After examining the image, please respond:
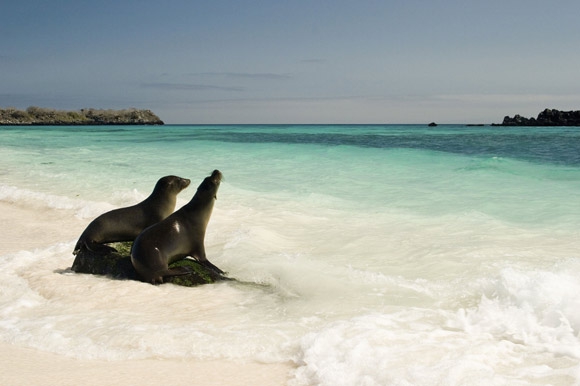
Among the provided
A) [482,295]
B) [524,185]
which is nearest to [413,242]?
[482,295]

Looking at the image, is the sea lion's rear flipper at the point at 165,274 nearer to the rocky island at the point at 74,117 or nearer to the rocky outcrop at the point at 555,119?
the rocky outcrop at the point at 555,119

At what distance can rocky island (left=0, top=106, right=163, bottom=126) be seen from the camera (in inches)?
5162

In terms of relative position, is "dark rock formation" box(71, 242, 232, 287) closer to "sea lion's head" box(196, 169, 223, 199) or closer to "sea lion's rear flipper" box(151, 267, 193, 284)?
"sea lion's rear flipper" box(151, 267, 193, 284)

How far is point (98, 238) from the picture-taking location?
6062 mm

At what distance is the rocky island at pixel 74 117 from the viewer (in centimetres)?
13112

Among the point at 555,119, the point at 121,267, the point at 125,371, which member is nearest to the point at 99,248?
the point at 121,267

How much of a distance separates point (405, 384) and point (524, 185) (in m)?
13.1

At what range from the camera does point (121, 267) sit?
5.80 metres

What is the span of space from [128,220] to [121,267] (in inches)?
23.7

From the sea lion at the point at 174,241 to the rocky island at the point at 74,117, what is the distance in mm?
134435

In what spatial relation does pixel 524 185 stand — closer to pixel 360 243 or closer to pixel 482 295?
pixel 360 243

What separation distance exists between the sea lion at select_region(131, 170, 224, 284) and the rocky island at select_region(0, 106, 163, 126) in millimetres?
134435

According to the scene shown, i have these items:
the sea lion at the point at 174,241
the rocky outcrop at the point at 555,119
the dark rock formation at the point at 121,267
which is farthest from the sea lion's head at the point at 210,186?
the rocky outcrop at the point at 555,119

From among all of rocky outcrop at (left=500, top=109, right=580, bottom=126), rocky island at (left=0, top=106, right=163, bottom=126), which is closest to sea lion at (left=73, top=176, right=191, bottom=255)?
rocky outcrop at (left=500, top=109, right=580, bottom=126)
